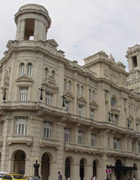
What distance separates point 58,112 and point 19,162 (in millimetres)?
9381

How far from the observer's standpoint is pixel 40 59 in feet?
123

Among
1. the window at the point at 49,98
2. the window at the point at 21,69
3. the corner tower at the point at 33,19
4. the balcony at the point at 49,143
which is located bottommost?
the balcony at the point at 49,143

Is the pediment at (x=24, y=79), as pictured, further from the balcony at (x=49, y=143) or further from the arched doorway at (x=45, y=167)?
the arched doorway at (x=45, y=167)

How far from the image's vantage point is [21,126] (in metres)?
33.8

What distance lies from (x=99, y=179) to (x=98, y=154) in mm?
4332

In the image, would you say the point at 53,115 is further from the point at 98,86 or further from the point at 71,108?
the point at 98,86

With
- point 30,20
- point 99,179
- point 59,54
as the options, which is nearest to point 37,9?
point 30,20

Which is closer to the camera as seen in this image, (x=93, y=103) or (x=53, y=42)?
(x=53, y=42)

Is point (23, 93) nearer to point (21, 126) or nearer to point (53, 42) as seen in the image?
point (21, 126)

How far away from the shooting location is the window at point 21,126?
3366 cm

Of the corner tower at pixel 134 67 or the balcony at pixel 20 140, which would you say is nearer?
the balcony at pixel 20 140

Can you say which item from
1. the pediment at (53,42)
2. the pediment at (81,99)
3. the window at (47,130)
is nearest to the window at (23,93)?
the window at (47,130)

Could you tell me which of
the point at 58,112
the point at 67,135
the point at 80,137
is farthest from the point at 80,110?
the point at 58,112

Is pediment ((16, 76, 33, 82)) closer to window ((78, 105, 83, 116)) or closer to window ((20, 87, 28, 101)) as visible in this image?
window ((20, 87, 28, 101))
